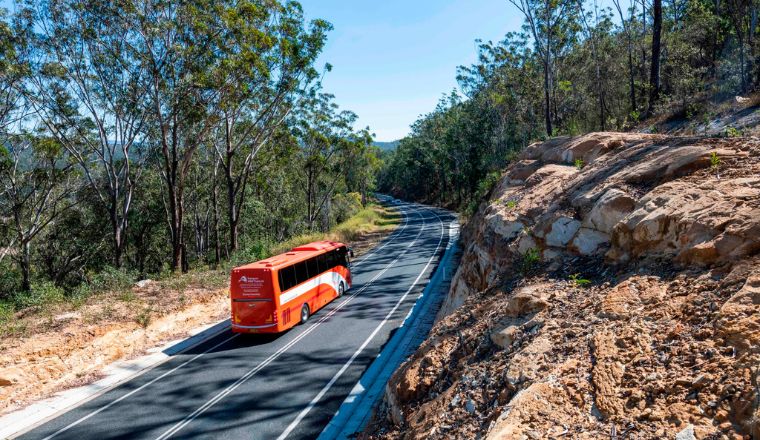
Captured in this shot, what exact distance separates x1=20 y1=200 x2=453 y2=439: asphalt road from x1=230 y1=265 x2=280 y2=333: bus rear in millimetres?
651

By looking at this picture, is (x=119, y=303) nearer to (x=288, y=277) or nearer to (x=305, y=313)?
(x=288, y=277)

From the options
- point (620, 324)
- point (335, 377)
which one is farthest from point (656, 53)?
point (335, 377)

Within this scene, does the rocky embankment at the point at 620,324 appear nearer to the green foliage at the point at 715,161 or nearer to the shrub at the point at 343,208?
the green foliage at the point at 715,161

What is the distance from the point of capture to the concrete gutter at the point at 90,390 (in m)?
9.39

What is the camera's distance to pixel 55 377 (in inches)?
436

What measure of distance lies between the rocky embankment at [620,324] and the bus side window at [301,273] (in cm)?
851

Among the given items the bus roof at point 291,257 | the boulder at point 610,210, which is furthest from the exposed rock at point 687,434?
the bus roof at point 291,257

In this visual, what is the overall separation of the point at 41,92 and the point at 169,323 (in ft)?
45.2

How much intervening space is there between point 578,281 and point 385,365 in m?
6.64

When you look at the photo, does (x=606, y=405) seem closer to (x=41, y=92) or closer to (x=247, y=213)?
(x=41, y=92)

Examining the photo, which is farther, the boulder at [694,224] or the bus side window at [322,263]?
the bus side window at [322,263]

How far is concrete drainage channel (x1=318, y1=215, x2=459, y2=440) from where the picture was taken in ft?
28.6

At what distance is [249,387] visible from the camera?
35.2 ft

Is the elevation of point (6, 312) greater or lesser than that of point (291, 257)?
lesser
